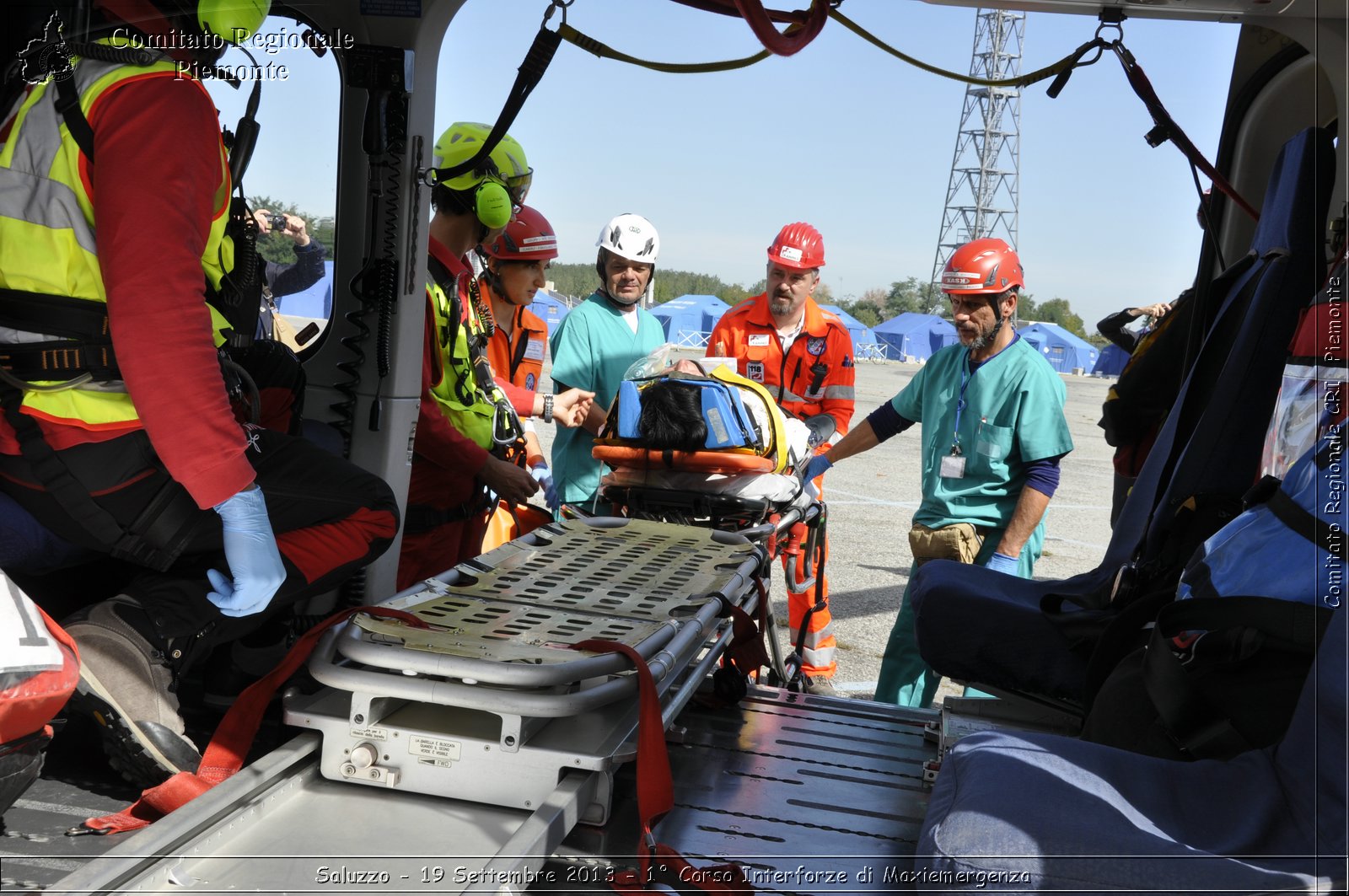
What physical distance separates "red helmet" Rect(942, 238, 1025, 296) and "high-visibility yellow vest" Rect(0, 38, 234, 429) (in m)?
3.22

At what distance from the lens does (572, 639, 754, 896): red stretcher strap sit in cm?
198

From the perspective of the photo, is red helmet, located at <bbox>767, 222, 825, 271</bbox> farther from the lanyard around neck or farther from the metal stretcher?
the metal stretcher

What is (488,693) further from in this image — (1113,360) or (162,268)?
(1113,360)

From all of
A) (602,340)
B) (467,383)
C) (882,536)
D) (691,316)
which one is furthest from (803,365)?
(691,316)

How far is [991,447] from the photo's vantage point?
14.8 feet

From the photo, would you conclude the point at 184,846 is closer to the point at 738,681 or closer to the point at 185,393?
the point at 185,393

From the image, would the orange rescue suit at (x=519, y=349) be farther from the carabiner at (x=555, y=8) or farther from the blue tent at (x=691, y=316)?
the blue tent at (x=691, y=316)

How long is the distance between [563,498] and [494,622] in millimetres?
2838

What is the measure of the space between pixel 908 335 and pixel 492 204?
40.9 metres

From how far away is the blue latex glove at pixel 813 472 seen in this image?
4.59m

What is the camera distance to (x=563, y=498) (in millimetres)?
5469

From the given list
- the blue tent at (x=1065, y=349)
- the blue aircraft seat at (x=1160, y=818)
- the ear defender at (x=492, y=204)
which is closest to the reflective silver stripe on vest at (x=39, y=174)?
the ear defender at (x=492, y=204)

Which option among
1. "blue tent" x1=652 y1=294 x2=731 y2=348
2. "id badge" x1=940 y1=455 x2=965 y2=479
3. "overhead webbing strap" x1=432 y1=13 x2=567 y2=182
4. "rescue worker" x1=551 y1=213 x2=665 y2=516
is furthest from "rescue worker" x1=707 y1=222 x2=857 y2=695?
"blue tent" x1=652 y1=294 x2=731 y2=348

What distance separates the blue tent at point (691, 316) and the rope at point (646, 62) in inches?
1111
